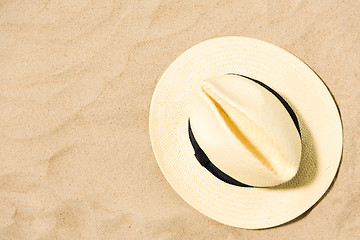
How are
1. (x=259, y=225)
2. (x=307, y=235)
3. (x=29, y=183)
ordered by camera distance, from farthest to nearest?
1. (x=29, y=183)
2. (x=307, y=235)
3. (x=259, y=225)

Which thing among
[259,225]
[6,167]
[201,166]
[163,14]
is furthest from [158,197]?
[163,14]

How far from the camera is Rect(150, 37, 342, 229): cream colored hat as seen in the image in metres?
1.18

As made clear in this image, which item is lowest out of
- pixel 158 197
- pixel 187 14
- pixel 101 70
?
pixel 158 197

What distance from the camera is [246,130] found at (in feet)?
3.88

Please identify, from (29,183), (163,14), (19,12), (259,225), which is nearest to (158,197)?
(259,225)

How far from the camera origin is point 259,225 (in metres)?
1.50

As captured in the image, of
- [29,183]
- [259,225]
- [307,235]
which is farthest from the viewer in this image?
[29,183]

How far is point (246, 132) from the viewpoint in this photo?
1187mm

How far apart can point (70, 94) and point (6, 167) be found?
18.9 inches

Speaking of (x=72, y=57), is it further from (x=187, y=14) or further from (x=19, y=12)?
(x=187, y=14)

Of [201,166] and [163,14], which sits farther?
[163,14]

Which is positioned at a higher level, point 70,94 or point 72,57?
point 72,57

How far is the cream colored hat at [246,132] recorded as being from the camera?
1.18 m

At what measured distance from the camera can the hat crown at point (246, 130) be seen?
1.17m
